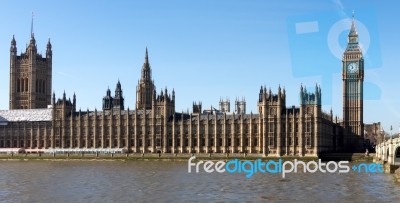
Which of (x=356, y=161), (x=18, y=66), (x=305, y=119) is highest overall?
(x=18, y=66)

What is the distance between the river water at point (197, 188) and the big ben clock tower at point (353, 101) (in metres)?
77.5

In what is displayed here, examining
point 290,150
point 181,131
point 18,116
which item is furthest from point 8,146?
point 290,150

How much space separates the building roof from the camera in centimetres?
16369

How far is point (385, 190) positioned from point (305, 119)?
75864 mm

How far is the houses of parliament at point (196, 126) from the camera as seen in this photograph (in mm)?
137875

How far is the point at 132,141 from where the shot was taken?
15225 cm

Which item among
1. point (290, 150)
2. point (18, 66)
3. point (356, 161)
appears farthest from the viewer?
point (18, 66)

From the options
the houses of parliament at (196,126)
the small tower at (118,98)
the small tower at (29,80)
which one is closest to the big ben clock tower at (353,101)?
the houses of parliament at (196,126)

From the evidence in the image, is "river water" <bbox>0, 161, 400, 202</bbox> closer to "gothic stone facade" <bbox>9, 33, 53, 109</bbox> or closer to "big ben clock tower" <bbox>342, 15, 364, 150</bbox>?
"big ben clock tower" <bbox>342, 15, 364, 150</bbox>

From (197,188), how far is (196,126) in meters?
82.9

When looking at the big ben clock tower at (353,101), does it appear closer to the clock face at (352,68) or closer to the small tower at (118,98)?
the clock face at (352,68)

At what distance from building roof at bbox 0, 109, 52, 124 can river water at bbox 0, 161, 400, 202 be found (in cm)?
8370

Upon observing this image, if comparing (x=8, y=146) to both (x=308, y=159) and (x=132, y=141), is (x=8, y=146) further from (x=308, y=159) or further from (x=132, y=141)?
(x=308, y=159)

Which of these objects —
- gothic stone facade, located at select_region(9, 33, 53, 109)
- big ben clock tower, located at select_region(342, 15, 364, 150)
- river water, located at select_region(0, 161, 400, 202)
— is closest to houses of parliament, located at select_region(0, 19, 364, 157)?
big ben clock tower, located at select_region(342, 15, 364, 150)
